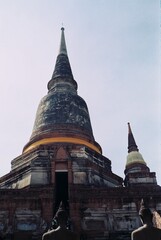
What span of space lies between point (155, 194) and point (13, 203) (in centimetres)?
526

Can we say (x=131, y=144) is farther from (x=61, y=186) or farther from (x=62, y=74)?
(x=62, y=74)

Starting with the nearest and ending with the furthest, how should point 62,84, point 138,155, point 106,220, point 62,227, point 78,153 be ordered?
point 62,227
point 106,220
point 78,153
point 138,155
point 62,84

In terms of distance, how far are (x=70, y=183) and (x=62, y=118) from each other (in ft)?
17.0

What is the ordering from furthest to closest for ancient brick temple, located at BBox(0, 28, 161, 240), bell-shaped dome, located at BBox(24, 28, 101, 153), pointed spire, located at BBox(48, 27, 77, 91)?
pointed spire, located at BBox(48, 27, 77, 91) < bell-shaped dome, located at BBox(24, 28, 101, 153) < ancient brick temple, located at BBox(0, 28, 161, 240)

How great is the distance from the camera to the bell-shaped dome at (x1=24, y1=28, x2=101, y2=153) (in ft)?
54.1

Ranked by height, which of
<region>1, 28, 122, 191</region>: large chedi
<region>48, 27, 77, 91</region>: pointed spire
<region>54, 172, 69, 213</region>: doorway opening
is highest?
<region>48, 27, 77, 91</region>: pointed spire

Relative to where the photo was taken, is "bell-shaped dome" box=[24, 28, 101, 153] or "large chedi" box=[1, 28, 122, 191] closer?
"large chedi" box=[1, 28, 122, 191]

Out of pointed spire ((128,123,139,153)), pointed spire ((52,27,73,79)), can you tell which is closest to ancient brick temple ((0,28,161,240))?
pointed spire ((128,123,139,153))

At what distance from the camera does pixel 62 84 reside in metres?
20.6

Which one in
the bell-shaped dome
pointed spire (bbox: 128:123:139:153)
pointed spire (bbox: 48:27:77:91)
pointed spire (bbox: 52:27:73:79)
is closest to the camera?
the bell-shaped dome

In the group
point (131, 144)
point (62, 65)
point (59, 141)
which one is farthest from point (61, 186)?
point (62, 65)

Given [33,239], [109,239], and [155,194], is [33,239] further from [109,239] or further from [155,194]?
[155,194]

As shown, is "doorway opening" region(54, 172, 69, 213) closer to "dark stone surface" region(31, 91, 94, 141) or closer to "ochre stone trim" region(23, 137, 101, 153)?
"ochre stone trim" region(23, 137, 101, 153)

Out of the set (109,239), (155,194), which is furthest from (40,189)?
(155,194)
